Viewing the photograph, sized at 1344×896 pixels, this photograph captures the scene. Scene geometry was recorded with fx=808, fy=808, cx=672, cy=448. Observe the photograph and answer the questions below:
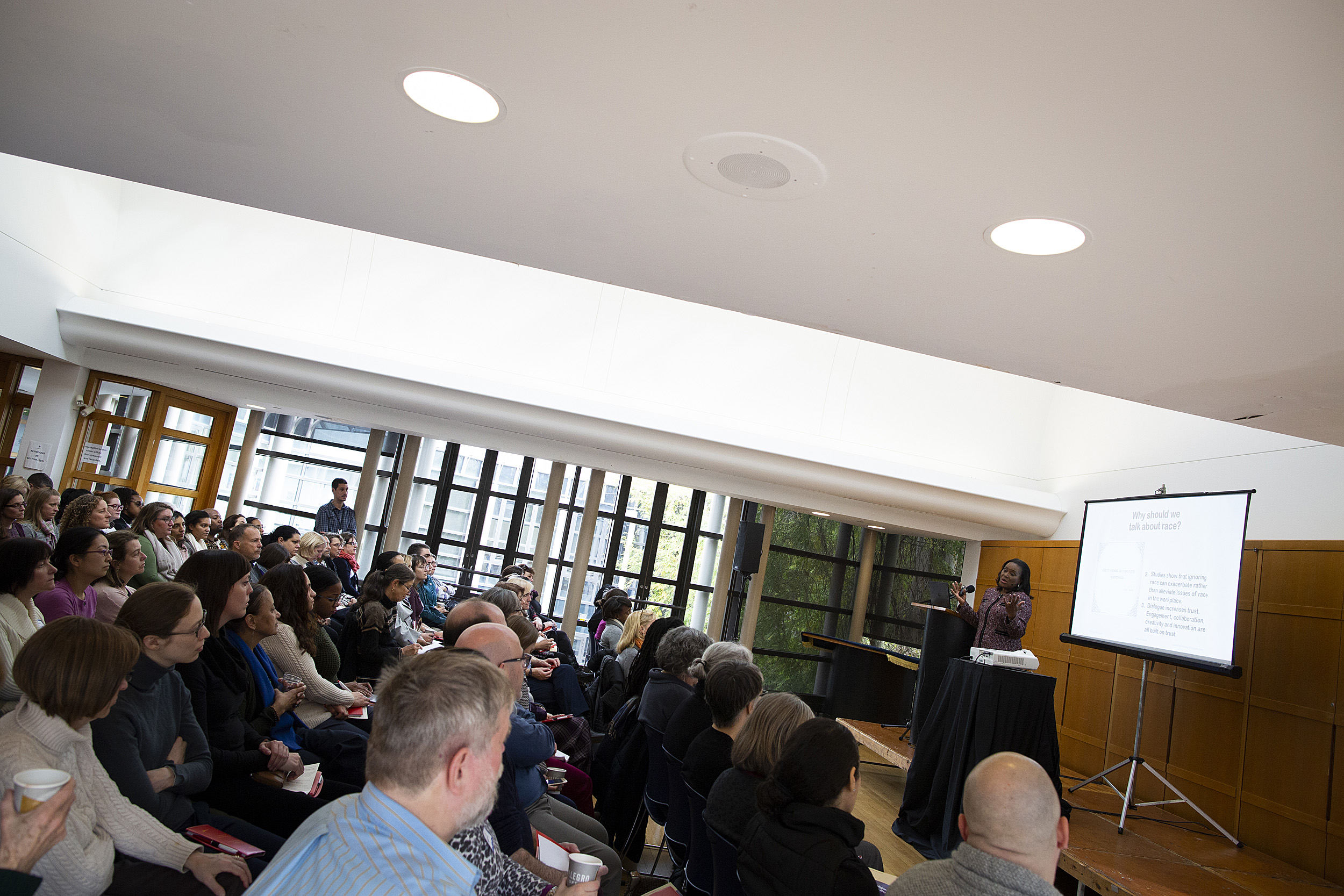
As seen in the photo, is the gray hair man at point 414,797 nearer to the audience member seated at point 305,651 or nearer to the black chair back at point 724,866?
Result: the black chair back at point 724,866

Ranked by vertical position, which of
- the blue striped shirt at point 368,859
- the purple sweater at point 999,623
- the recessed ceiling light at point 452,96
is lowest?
the blue striped shirt at point 368,859

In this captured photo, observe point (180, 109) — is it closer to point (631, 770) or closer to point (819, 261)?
point (819, 261)

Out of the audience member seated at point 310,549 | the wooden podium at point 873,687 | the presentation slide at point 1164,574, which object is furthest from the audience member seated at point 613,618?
the wooden podium at point 873,687

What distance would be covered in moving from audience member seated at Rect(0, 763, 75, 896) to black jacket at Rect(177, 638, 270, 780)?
42.6 inches

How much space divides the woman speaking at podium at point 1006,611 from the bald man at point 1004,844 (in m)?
3.71

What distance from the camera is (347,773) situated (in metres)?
3.17

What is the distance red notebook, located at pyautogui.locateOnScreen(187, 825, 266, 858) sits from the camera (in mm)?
2195

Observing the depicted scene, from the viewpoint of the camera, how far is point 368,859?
1.34 meters

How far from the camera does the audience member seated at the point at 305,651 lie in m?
3.63

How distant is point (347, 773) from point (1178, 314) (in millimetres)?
3466

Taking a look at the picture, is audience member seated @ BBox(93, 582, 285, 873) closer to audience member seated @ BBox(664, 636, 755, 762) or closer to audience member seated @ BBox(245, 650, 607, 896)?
audience member seated @ BBox(245, 650, 607, 896)

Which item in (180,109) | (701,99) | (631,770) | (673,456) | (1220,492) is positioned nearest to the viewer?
(701,99)

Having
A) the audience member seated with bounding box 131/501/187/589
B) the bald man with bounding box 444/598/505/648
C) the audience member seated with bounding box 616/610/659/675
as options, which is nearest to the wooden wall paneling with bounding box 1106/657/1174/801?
the audience member seated with bounding box 616/610/659/675

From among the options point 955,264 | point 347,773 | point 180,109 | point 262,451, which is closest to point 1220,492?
point 955,264
